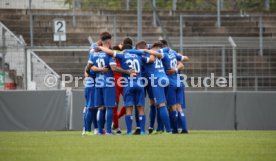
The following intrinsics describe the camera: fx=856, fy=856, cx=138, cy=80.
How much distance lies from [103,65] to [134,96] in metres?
1.01

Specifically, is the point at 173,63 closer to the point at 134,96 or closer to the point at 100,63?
the point at 134,96

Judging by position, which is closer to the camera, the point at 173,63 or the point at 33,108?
the point at 173,63

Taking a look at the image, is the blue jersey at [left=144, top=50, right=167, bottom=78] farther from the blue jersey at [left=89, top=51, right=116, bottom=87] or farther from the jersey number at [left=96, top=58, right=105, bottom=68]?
the jersey number at [left=96, top=58, right=105, bottom=68]

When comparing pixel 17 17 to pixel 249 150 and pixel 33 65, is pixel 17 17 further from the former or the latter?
pixel 249 150

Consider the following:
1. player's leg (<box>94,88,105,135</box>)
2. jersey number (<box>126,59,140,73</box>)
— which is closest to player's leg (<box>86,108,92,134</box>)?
player's leg (<box>94,88,105,135</box>)

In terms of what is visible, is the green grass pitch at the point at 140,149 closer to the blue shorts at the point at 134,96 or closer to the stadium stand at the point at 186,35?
the blue shorts at the point at 134,96

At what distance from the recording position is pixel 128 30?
97.5 ft

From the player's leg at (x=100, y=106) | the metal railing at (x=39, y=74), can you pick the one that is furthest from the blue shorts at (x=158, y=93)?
the metal railing at (x=39, y=74)

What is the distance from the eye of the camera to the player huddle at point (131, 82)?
18.9 m

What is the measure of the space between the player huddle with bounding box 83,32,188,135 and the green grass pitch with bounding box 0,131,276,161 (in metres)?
2.06

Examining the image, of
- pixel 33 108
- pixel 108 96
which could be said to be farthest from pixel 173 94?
pixel 33 108

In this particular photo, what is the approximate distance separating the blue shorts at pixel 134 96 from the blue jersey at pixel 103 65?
45cm

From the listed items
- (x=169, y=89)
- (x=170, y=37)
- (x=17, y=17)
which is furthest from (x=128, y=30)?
(x=169, y=89)

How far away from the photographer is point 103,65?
18875 mm
